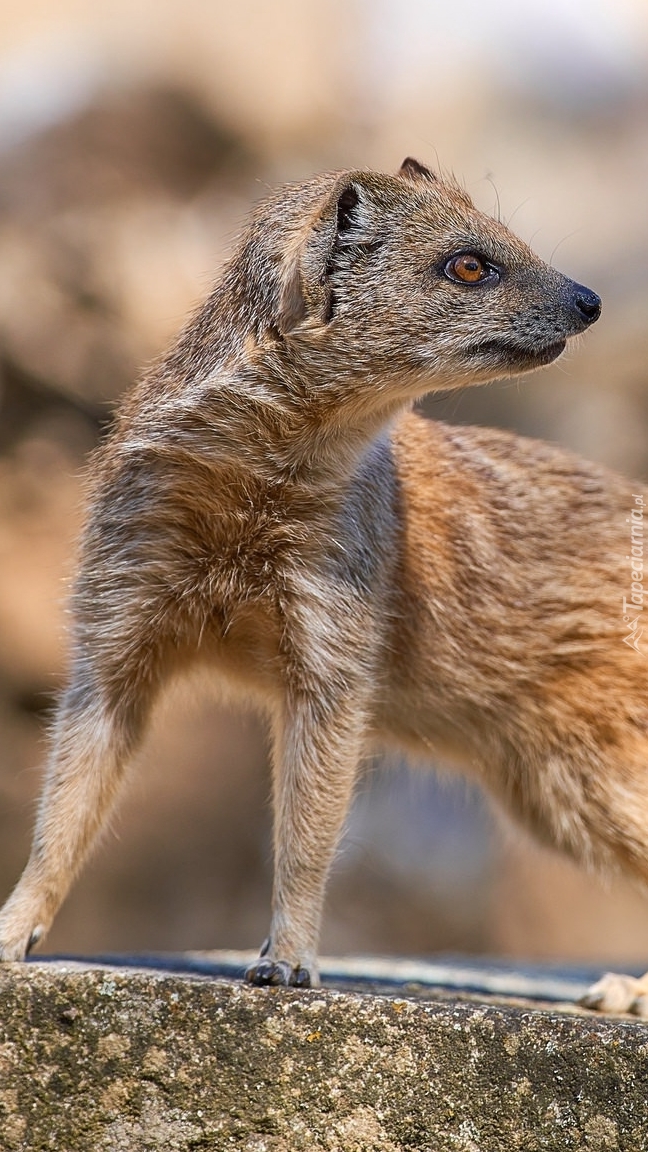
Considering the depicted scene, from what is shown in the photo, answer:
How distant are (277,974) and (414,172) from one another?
2.45 metres

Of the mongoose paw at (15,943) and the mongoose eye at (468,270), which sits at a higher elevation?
the mongoose eye at (468,270)

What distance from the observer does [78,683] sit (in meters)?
3.68

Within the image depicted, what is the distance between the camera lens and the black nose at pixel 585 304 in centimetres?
343

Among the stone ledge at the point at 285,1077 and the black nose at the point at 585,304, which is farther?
the black nose at the point at 585,304

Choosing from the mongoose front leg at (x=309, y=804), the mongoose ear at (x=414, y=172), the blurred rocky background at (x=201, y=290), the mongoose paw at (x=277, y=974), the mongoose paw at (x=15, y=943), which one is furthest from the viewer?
the blurred rocky background at (x=201, y=290)

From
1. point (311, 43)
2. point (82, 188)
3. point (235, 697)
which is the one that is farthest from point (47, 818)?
point (311, 43)

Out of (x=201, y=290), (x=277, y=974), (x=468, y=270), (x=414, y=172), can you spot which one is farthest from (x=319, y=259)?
(x=201, y=290)

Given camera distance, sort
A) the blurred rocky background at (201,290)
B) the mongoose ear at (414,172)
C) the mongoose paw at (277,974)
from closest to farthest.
A: the mongoose paw at (277,974)
the mongoose ear at (414,172)
the blurred rocky background at (201,290)

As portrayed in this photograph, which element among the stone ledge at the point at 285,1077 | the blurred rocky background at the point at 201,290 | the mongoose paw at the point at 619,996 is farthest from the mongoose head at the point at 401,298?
the blurred rocky background at the point at 201,290

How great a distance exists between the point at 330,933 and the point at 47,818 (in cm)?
674

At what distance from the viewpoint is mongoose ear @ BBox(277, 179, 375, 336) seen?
11.3 feet

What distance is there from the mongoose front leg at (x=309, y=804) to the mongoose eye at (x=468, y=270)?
123cm

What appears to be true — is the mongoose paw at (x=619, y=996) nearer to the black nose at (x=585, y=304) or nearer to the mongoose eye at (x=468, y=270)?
the black nose at (x=585, y=304)

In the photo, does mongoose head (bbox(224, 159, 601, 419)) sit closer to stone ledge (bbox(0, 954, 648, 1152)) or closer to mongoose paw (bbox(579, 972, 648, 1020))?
stone ledge (bbox(0, 954, 648, 1152))
